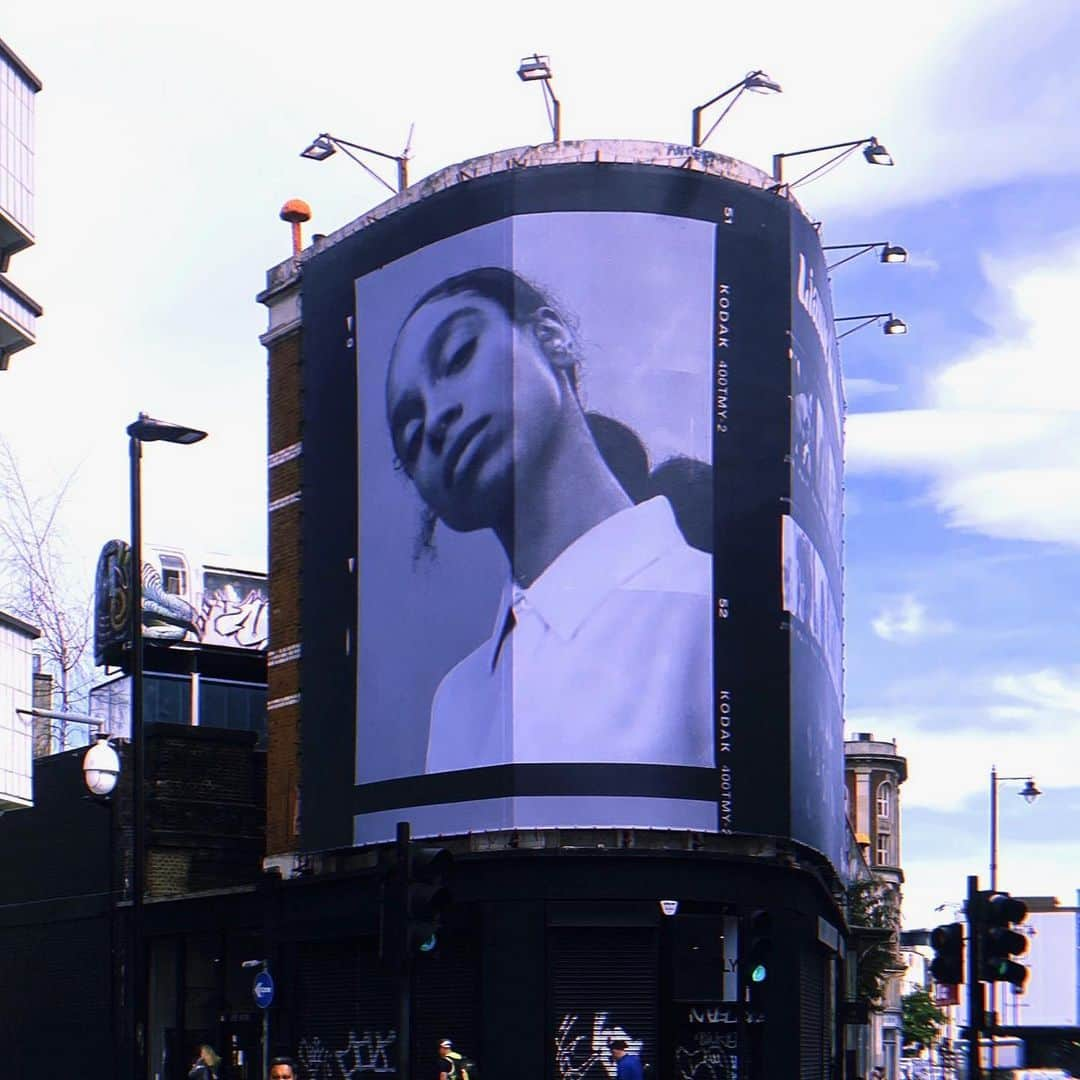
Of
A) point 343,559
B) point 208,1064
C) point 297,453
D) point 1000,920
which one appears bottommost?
point 208,1064

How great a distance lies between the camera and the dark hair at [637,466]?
34312mm

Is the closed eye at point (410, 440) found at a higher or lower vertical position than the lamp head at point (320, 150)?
lower

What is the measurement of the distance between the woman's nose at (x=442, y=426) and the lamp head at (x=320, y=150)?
869 cm

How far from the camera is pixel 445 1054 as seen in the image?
91.4 feet

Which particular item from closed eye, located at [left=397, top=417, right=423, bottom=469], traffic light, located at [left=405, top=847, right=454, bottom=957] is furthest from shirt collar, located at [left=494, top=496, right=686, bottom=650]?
traffic light, located at [left=405, top=847, right=454, bottom=957]

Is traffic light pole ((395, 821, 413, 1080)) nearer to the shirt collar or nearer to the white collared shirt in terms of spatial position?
the white collared shirt

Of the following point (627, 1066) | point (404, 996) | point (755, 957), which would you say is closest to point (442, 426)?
point (627, 1066)

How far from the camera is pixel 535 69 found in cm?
3856

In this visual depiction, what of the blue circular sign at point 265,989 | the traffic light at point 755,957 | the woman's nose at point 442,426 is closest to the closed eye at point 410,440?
the woman's nose at point 442,426

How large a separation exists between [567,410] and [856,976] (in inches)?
1027

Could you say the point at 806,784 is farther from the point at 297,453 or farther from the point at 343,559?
the point at 297,453

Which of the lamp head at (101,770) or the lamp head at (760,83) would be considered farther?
the lamp head at (760,83)

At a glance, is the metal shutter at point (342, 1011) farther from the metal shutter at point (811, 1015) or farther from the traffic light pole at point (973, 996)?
the traffic light pole at point (973, 996)

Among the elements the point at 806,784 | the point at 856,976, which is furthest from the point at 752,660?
the point at 856,976
